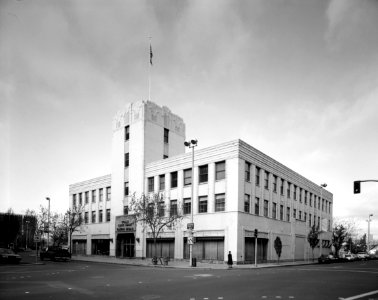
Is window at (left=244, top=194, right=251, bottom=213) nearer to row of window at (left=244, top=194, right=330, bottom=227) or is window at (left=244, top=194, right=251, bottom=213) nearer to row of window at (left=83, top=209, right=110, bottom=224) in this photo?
row of window at (left=244, top=194, right=330, bottom=227)

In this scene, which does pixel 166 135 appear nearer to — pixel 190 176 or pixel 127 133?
pixel 127 133

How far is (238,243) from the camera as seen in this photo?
3744cm

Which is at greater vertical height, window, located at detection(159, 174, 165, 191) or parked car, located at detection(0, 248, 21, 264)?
window, located at detection(159, 174, 165, 191)

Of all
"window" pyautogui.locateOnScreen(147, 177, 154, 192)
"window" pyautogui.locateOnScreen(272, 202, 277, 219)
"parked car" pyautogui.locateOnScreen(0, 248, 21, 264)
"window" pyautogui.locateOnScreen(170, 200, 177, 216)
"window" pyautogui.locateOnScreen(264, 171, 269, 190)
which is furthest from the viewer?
"window" pyautogui.locateOnScreen(147, 177, 154, 192)

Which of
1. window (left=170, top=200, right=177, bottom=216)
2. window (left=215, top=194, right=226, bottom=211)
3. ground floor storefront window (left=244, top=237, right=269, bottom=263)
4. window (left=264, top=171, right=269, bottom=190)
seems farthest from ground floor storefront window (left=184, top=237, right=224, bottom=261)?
window (left=264, top=171, right=269, bottom=190)

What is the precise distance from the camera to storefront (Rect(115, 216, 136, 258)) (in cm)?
4956

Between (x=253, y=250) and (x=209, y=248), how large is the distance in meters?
5.16

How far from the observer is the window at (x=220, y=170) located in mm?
40572

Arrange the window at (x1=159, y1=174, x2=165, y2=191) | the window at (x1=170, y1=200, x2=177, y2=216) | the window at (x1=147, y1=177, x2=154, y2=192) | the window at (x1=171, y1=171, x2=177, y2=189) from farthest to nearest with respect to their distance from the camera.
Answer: the window at (x1=147, y1=177, x2=154, y2=192), the window at (x1=159, y1=174, x2=165, y2=191), the window at (x1=171, y1=171, x2=177, y2=189), the window at (x1=170, y1=200, x2=177, y2=216)

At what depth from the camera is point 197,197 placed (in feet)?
139

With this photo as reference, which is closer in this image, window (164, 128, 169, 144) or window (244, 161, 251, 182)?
window (244, 161, 251, 182)

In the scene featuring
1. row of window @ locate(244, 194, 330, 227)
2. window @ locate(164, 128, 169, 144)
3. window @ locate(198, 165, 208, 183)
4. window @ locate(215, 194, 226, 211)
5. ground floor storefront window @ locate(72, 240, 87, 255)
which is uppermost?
window @ locate(164, 128, 169, 144)

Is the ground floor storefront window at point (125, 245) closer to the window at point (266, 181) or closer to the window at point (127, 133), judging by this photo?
the window at point (127, 133)

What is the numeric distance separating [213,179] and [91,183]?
28.3 metres
